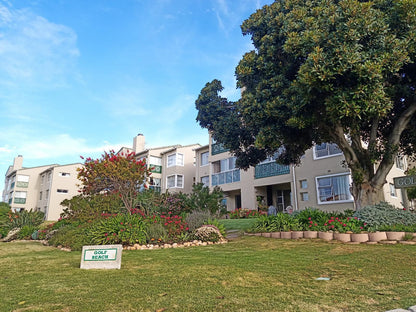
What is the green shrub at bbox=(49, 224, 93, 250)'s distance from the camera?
8.13 m

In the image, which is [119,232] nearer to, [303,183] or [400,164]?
[303,183]

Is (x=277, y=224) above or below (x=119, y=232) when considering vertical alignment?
above

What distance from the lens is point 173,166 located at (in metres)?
35.3

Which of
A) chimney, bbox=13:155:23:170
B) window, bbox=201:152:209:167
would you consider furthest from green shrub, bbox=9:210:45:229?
chimney, bbox=13:155:23:170

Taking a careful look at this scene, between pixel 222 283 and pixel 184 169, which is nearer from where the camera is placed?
pixel 222 283

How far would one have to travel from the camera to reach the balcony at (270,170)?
21594 millimetres

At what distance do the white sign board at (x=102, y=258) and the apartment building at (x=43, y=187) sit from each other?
3870cm

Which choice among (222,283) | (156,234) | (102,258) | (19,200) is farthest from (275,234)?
(19,200)

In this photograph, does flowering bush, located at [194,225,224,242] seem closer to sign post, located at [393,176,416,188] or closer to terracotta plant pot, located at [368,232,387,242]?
terracotta plant pot, located at [368,232,387,242]

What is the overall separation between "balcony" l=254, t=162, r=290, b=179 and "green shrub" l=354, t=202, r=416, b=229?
1217 cm

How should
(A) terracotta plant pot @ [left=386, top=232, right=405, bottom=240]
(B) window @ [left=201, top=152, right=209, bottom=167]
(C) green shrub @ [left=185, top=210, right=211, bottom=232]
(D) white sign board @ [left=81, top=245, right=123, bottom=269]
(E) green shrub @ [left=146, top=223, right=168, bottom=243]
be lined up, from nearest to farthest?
(D) white sign board @ [left=81, top=245, right=123, bottom=269]
(A) terracotta plant pot @ [left=386, top=232, right=405, bottom=240]
(E) green shrub @ [left=146, top=223, right=168, bottom=243]
(C) green shrub @ [left=185, top=210, right=211, bottom=232]
(B) window @ [left=201, top=152, right=209, bottom=167]

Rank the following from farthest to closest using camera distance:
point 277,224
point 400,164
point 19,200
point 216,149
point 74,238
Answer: point 19,200 → point 216,149 → point 400,164 → point 277,224 → point 74,238

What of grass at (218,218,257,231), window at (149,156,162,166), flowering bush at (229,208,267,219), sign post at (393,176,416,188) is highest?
window at (149,156,162,166)

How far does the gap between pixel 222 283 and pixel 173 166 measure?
31.5 metres
